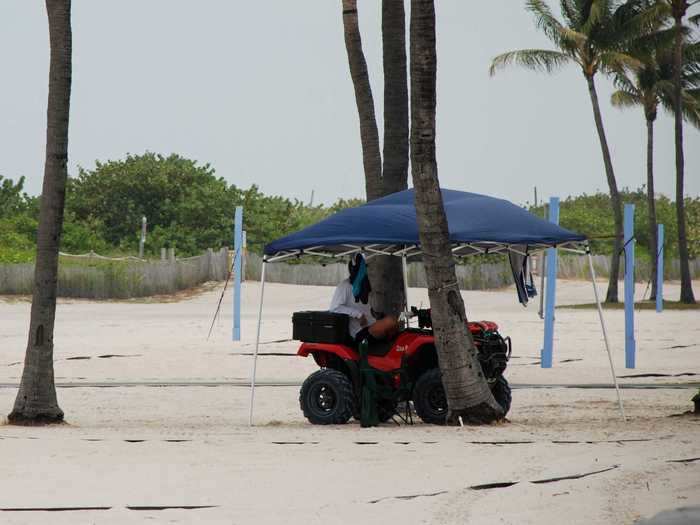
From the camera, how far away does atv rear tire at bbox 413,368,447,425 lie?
42.5 feet

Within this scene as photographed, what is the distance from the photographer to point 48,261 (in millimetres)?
13609

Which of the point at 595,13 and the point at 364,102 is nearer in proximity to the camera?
the point at 364,102

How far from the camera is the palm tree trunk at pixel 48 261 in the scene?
1360cm

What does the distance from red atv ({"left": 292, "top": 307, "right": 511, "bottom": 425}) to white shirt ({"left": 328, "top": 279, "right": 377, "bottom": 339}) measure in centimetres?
9

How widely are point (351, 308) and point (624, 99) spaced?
4358 cm

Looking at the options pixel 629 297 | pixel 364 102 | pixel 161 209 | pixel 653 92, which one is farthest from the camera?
pixel 161 209

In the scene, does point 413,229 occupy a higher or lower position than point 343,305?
higher

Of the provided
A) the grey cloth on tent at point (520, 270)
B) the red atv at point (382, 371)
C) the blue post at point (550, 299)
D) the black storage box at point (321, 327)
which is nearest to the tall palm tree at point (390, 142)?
the grey cloth on tent at point (520, 270)

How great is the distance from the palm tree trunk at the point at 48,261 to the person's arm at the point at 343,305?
9.09 ft

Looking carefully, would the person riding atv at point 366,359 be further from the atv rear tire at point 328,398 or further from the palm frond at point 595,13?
the palm frond at point 595,13

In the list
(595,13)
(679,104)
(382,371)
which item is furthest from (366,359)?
(679,104)

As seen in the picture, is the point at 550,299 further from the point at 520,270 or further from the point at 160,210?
the point at 160,210

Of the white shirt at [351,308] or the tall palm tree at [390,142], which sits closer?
the white shirt at [351,308]

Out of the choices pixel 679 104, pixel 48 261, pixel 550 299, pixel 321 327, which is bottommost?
pixel 321 327
